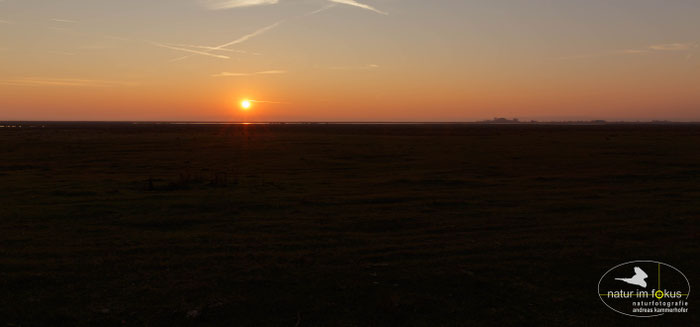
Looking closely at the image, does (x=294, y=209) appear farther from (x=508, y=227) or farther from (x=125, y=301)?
(x=125, y=301)

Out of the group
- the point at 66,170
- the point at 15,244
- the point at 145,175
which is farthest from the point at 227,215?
the point at 66,170

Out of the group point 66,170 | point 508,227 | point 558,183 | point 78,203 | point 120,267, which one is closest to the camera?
point 120,267

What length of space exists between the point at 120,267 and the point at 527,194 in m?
11.8

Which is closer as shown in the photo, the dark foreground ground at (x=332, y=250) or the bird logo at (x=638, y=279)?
the dark foreground ground at (x=332, y=250)

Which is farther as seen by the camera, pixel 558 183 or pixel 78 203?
pixel 558 183

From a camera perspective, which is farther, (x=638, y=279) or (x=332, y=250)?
(x=332, y=250)

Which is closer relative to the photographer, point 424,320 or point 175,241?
point 424,320

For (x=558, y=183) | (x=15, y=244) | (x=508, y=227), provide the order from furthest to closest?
(x=558, y=183) < (x=508, y=227) < (x=15, y=244)

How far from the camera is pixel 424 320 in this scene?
580 cm

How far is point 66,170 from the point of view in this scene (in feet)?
77.3

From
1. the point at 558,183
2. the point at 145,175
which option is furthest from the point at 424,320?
the point at 145,175

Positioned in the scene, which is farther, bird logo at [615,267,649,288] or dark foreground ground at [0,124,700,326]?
bird logo at [615,267,649,288]

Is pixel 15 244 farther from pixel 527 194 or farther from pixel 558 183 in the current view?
pixel 558 183

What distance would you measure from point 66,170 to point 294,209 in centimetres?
1637
